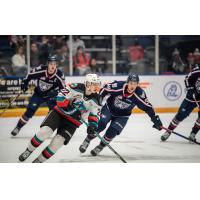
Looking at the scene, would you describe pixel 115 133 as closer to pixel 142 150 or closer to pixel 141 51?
pixel 142 150

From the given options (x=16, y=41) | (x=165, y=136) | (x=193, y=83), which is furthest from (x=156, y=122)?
(x=16, y=41)

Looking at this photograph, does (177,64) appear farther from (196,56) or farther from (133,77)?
(133,77)

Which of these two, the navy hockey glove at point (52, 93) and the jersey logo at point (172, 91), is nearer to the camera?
the navy hockey glove at point (52, 93)

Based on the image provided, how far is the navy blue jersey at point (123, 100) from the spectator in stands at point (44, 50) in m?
0.62

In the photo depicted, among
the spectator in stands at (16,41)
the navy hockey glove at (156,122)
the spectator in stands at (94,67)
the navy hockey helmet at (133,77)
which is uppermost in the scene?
the spectator in stands at (16,41)

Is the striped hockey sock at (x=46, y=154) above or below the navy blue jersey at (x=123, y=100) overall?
below

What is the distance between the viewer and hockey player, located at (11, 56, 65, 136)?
15.8 ft

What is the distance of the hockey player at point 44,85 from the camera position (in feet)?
15.8

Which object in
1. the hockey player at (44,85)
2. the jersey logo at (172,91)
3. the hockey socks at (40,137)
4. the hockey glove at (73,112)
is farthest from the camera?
the jersey logo at (172,91)

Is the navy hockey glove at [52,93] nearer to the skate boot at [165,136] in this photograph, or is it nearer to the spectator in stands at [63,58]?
the spectator in stands at [63,58]

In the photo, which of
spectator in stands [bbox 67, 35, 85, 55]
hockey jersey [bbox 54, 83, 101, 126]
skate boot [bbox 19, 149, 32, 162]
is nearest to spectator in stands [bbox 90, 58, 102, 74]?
spectator in stands [bbox 67, 35, 85, 55]

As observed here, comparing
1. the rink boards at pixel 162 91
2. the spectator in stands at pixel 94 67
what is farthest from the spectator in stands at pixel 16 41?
the spectator in stands at pixel 94 67

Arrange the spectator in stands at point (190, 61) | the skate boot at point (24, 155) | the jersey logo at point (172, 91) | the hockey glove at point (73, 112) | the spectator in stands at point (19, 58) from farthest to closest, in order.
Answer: the jersey logo at point (172, 91) < the spectator in stands at point (190, 61) < the spectator in stands at point (19, 58) < the skate boot at point (24, 155) < the hockey glove at point (73, 112)
